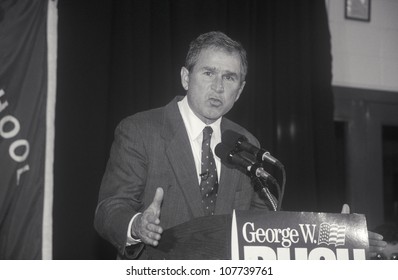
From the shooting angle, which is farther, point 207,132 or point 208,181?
point 207,132

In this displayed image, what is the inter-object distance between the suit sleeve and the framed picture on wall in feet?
8.40

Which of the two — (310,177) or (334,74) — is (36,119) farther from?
(334,74)

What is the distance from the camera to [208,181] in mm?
1842

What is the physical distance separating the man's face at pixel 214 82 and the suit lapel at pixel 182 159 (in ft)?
0.40

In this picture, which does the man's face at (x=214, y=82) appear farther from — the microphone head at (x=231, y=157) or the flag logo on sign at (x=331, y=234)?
the flag logo on sign at (x=331, y=234)

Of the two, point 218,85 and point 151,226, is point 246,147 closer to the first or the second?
point 151,226

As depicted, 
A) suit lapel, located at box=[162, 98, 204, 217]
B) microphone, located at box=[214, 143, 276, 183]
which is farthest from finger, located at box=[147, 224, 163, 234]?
suit lapel, located at box=[162, 98, 204, 217]

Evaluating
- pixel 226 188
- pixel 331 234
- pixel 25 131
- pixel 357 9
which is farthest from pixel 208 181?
pixel 357 9

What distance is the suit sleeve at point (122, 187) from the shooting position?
153cm

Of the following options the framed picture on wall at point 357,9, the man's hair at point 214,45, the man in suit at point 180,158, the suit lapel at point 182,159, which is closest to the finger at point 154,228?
the man in suit at point 180,158

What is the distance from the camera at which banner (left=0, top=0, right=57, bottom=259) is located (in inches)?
109

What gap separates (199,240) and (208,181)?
0.50 metres

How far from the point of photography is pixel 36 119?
2.86 metres

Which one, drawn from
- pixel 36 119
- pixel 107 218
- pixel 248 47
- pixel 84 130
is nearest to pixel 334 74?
pixel 248 47
